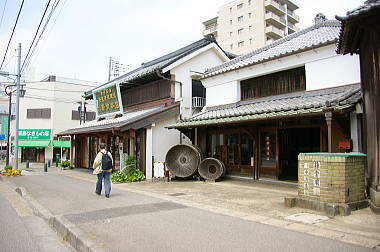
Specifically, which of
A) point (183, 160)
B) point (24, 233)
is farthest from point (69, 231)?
point (183, 160)

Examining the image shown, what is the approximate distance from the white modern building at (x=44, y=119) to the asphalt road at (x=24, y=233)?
97.1 ft

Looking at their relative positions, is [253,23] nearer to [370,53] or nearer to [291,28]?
[291,28]

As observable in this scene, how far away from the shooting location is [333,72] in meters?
10.6

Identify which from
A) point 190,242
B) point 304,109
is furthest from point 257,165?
point 190,242

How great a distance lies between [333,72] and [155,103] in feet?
32.8

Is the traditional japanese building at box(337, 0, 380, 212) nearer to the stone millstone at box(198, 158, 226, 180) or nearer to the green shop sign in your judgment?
the stone millstone at box(198, 158, 226, 180)

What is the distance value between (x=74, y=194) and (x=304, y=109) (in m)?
8.41

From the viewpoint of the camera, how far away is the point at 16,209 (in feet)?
27.2

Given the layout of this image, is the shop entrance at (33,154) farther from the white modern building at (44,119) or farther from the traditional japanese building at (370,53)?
the traditional japanese building at (370,53)

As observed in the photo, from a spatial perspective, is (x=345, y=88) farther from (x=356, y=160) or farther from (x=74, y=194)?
(x=74, y=194)

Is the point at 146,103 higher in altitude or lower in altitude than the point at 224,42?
lower

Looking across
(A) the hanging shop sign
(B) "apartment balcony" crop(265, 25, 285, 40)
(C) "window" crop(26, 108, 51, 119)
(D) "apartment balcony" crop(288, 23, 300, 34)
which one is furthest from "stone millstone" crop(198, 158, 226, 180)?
(D) "apartment balcony" crop(288, 23, 300, 34)

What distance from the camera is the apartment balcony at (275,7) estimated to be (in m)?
46.0

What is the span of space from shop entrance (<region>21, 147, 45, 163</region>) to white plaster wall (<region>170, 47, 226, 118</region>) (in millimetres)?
27360
